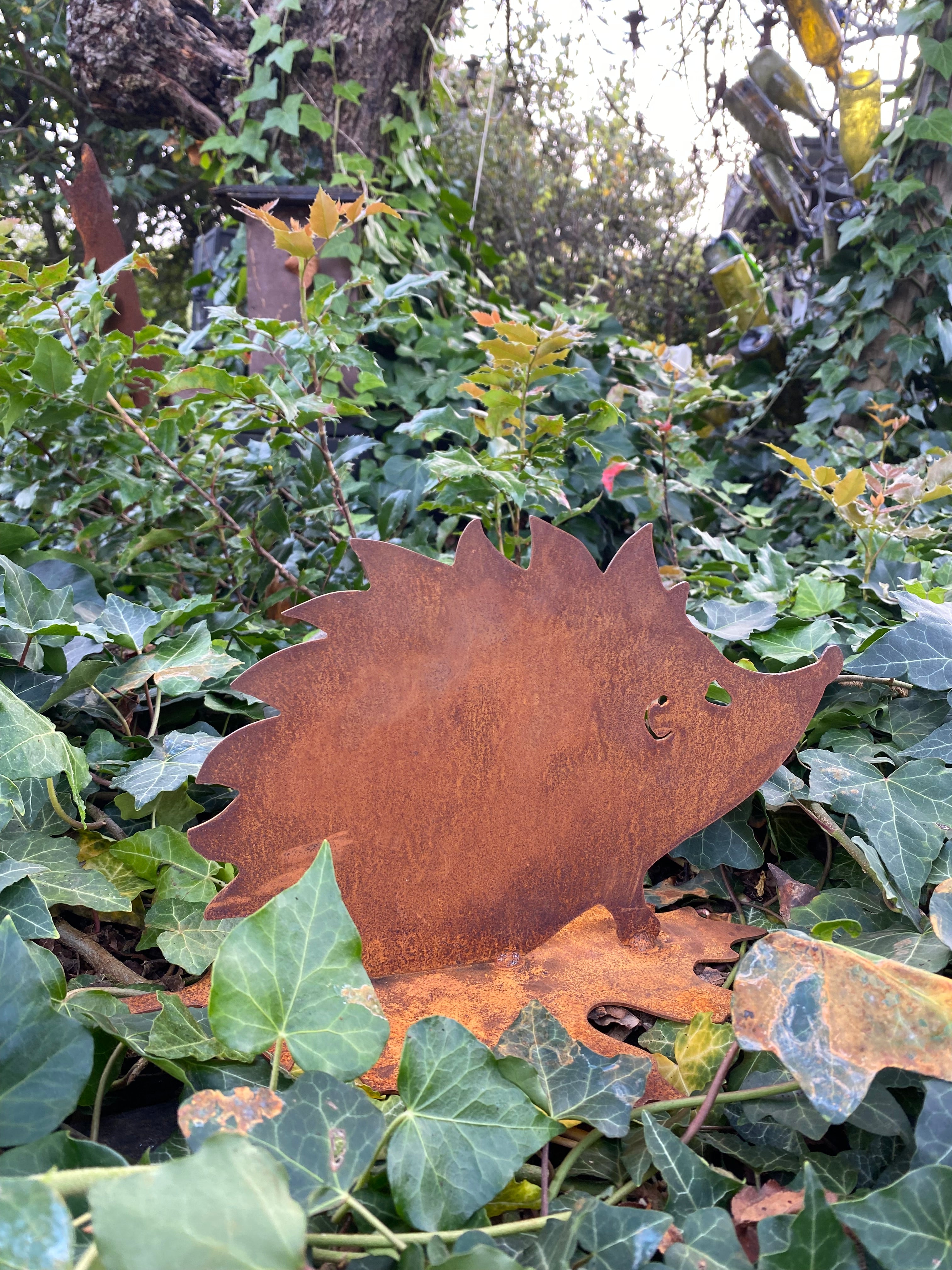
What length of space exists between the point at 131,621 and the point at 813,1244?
76cm

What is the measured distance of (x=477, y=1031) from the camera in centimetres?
66

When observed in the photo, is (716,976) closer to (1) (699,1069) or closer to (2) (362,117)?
(1) (699,1069)

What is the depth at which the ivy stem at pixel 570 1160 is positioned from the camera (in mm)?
530

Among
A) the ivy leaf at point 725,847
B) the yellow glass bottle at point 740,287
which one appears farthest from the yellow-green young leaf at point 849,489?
the yellow glass bottle at point 740,287

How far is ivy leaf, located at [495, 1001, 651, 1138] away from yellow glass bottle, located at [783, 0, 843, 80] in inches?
116

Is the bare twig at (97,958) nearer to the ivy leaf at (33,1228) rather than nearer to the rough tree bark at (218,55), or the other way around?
the ivy leaf at (33,1228)

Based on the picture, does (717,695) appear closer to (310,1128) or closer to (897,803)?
(897,803)

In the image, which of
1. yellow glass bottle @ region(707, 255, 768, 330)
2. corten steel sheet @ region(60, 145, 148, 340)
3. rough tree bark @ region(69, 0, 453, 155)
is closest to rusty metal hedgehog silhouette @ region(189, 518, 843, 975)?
corten steel sheet @ region(60, 145, 148, 340)

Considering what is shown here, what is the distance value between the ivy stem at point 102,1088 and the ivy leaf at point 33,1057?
10cm

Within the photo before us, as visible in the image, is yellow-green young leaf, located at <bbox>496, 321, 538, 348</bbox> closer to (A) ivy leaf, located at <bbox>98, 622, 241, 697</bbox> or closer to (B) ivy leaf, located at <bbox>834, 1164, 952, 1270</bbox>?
(A) ivy leaf, located at <bbox>98, 622, 241, 697</bbox>

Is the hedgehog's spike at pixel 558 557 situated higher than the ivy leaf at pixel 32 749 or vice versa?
the hedgehog's spike at pixel 558 557

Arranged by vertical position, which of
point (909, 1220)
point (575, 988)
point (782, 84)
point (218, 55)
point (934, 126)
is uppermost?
point (218, 55)

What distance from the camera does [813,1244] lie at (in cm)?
42

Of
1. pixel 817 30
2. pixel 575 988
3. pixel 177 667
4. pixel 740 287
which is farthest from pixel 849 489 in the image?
pixel 740 287
